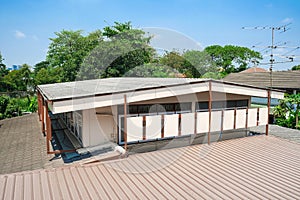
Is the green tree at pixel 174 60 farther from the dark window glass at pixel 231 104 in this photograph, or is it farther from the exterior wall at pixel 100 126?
the exterior wall at pixel 100 126

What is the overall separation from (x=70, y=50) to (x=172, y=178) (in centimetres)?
2437

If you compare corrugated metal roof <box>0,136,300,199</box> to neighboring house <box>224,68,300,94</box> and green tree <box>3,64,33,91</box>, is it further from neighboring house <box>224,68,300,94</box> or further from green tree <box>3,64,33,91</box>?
green tree <box>3,64,33,91</box>

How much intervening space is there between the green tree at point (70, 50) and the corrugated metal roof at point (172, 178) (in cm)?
1891

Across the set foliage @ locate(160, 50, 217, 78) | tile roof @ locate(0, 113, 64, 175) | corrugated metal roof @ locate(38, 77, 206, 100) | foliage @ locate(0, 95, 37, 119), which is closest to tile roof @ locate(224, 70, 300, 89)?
foliage @ locate(160, 50, 217, 78)

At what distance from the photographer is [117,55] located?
20156 millimetres

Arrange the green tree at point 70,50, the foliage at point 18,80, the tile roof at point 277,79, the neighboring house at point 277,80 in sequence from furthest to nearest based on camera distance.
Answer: the foliage at point 18,80, the green tree at point 70,50, the tile roof at point 277,79, the neighboring house at point 277,80

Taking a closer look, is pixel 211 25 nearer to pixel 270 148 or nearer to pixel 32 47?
pixel 270 148

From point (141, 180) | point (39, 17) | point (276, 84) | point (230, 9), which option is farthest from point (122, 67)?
point (141, 180)

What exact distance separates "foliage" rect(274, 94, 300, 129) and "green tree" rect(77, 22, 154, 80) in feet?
43.0

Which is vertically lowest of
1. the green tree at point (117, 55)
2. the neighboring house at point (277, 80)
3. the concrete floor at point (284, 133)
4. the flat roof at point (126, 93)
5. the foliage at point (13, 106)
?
the concrete floor at point (284, 133)

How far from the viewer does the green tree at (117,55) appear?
1992 cm

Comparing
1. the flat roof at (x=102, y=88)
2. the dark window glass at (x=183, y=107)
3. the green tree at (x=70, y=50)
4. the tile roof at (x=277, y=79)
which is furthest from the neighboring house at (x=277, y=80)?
the green tree at (x=70, y=50)

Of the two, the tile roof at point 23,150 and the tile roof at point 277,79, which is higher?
the tile roof at point 277,79

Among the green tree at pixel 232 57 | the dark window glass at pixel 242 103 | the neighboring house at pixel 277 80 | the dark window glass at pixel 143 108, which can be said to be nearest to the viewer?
the dark window glass at pixel 143 108
